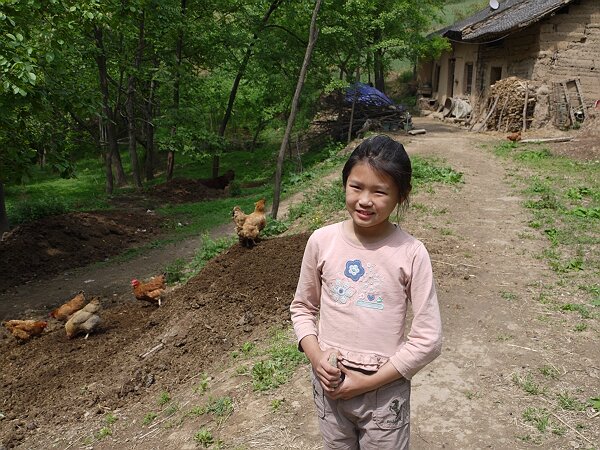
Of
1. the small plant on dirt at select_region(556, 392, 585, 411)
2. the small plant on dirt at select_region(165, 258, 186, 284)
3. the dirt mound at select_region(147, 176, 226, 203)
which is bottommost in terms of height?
the dirt mound at select_region(147, 176, 226, 203)

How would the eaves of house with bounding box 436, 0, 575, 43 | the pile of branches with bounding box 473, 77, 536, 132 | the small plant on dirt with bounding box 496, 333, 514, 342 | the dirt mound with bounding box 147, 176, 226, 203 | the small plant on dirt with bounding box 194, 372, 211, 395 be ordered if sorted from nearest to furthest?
the small plant on dirt with bounding box 194, 372, 211, 395 → the small plant on dirt with bounding box 496, 333, 514, 342 → the dirt mound with bounding box 147, 176, 226, 203 → the eaves of house with bounding box 436, 0, 575, 43 → the pile of branches with bounding box 473, 77, 536, 132

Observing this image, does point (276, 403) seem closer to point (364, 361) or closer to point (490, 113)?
point (364, 361)

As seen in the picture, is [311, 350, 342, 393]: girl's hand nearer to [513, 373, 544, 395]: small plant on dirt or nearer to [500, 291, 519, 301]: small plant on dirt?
[513, 373, 544, 395]: small plant on dirt

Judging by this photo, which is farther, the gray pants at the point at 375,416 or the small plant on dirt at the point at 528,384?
the small plant on dirt at the point at 528,384

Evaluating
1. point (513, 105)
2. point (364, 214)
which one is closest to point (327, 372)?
point (364, 214)

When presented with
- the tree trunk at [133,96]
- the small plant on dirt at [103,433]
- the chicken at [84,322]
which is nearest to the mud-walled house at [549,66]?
the tree trunk at [133,96]

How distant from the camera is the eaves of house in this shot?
16281mm

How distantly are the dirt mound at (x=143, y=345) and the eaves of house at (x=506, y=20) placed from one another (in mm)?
13483

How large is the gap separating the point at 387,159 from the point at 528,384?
266cm

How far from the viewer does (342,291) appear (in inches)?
85.4

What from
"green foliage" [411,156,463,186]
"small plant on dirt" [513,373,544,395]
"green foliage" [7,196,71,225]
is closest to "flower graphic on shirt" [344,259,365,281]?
"small plant on dirt" [513,373,544,395]

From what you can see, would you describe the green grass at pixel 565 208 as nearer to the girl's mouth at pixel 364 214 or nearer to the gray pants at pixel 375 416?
the gray pants at pixel 375 416

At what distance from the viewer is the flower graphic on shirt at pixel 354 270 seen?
2.14m

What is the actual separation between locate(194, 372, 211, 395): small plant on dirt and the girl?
7.92 feet
